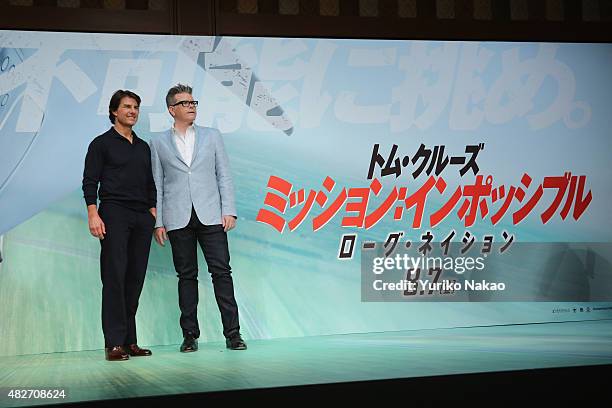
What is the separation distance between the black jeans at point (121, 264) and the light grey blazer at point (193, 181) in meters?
0.20

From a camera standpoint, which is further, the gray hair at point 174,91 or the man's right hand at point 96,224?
the gray hair at point 174,91

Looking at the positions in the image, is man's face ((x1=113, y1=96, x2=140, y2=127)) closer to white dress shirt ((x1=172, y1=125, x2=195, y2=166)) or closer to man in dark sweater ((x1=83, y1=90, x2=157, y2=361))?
man in dark sweater ((x1=83, y1=90, x2=157, y2=361))

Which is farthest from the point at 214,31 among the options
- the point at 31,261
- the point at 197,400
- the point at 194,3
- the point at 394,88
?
the point at 197,400

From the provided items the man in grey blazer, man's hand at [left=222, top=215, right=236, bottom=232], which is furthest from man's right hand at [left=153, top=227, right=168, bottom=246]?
man's hand at [left=222, top=215, right=236, bottom=232]

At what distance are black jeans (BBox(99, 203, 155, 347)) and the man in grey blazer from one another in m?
0.21

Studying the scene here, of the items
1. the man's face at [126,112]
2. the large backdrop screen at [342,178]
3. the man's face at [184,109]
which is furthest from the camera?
the large backdrop screen at [342,178]

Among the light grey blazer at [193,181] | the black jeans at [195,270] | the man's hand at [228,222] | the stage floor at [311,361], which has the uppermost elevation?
the light grey blazer at [193,181]

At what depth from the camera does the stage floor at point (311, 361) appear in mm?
3307

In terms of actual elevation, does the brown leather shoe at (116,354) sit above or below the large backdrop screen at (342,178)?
below

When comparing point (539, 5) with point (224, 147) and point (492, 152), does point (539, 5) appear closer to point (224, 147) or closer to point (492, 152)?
point (492, 152)

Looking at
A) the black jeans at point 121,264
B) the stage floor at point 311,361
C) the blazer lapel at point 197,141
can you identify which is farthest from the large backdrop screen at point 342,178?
the black jeans at point 121,264

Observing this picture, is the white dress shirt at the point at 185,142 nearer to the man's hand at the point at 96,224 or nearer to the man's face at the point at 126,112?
the man's face at the point at 126,112

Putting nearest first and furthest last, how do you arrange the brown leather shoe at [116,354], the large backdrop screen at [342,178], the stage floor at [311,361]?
the stage floor at [311,361] → the brown leather shoe at [116,354] → the large backdrop screen at [342,178]

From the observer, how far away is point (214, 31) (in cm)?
510
